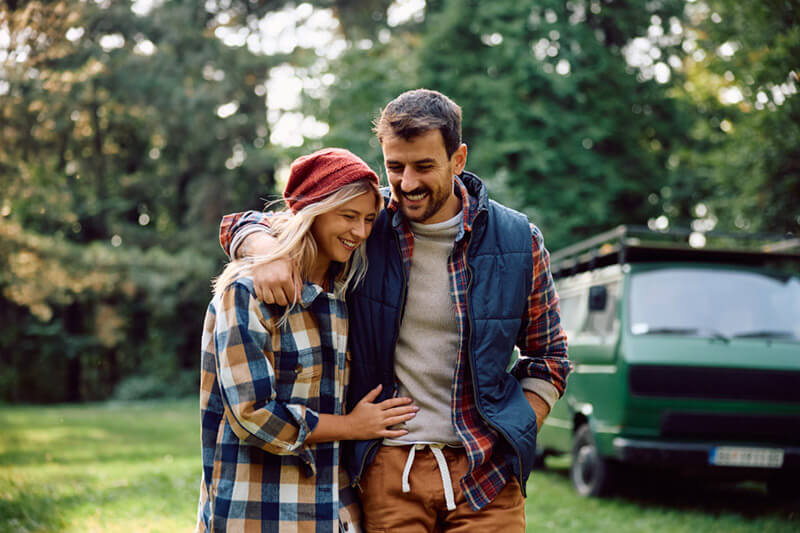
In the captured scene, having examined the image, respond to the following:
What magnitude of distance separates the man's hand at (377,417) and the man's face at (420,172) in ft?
2.19

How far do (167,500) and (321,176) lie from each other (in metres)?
5.30

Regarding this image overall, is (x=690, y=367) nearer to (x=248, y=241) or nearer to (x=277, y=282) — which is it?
(x=248, y=241)

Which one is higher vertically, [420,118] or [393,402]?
[420,118]

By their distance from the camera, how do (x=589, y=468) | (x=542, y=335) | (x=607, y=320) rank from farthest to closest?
(x=589, y=468)
(x=607, y=320)
(x=542, y=335)

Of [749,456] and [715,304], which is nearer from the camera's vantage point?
[749,456]

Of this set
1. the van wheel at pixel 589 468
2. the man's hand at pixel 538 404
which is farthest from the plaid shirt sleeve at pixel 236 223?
the van wheel at pixel 589 468

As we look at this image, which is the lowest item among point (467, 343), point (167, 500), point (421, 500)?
point (167, 500)

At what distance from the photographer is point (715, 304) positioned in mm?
7598

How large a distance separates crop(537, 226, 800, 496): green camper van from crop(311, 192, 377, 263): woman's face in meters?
4.57

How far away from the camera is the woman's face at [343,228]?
278 cm

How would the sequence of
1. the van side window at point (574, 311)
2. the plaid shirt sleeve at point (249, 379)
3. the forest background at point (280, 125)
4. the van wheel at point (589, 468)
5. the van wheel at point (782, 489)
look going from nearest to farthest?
the plaid shirt sleeve at point (249, 379), the van wheel at point (782, 489), the van wheel at point (589, 468), the van side window at point (574, 311), the forest background at point (280, 125)

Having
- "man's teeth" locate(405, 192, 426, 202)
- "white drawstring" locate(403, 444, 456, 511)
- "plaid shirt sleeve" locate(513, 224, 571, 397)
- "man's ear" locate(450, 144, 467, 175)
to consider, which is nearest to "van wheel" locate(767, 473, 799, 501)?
"plaid shirt sleeve" locate(513, 224, 571, 397)

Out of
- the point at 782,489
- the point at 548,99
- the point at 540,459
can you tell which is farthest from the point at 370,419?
the point at 548,99

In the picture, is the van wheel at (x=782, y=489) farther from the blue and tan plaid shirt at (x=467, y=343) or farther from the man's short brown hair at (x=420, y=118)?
the man's short brown hair at (x=420, y=118)
